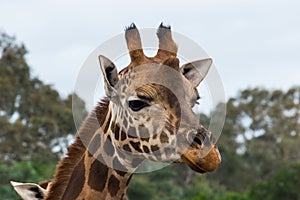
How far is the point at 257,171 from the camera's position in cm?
5131

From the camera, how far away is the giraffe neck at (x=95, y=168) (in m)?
6.50

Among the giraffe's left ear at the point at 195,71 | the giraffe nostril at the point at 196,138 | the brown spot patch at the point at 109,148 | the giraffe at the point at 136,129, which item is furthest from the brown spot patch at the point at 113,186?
the giraffe's left ear at the point at 195,71

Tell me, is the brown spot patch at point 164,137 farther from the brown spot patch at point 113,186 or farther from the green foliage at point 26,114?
the green foliage at point 26,114

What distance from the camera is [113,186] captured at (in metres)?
6.49

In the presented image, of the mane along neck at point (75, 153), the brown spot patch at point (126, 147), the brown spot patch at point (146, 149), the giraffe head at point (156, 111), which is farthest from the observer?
the mane along neck at point (75, 153)

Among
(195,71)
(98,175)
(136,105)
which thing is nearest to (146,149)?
(136,105)

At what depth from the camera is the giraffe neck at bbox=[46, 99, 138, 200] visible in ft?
21.3

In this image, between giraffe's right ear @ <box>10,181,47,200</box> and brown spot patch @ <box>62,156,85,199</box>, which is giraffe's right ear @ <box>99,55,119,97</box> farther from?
giraffe's right ear @ <box>10,181,47,200</box>

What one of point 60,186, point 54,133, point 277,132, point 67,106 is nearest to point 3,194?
point 60,186

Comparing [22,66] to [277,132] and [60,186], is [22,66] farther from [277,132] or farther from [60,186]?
[60,186]

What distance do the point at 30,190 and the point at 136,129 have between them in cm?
149

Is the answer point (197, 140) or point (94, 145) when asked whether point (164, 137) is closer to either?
point (197, 140)

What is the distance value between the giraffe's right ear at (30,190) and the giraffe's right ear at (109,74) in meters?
1.30

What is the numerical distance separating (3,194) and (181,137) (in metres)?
13.0
